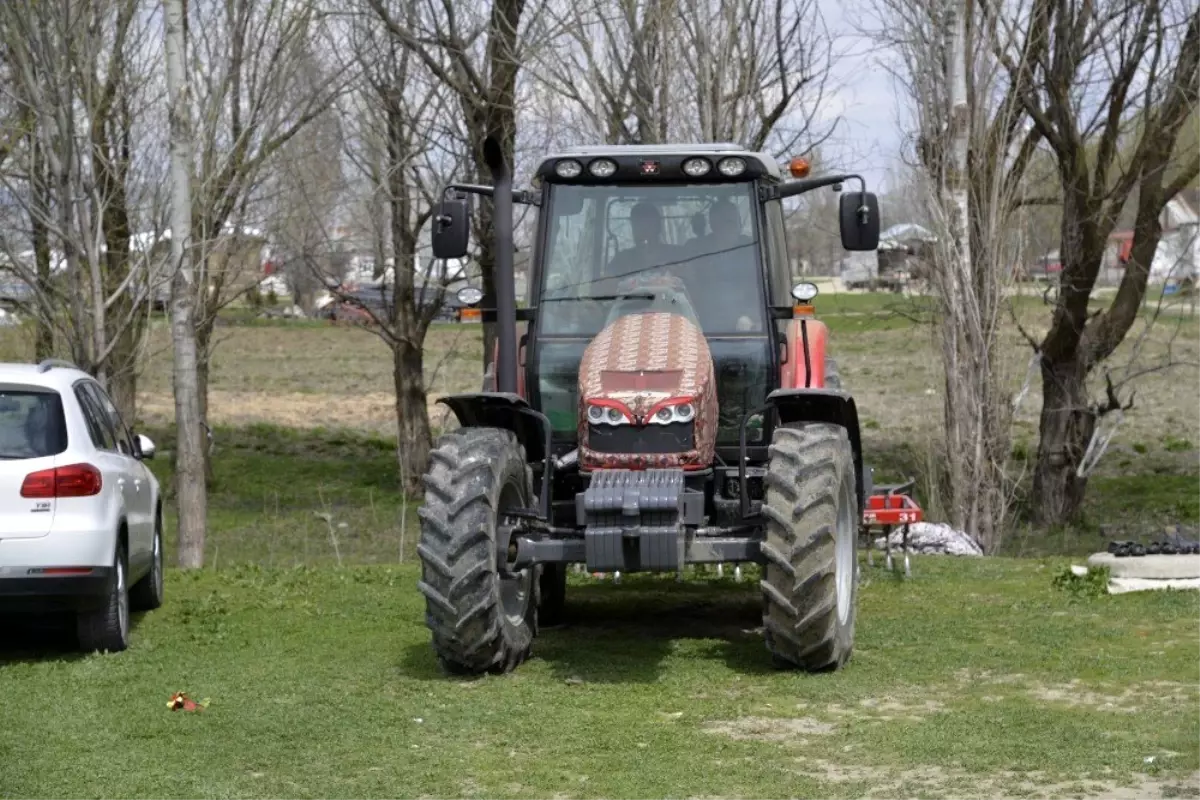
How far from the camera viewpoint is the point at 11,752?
7.64 metres

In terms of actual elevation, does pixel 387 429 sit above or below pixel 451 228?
below

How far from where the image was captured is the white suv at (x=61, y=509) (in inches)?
370

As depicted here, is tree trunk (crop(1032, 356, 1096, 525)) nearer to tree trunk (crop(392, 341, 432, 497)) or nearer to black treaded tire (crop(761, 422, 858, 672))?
tree trunk (crop(392, 341, 432, 497))

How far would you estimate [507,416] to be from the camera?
380 inches

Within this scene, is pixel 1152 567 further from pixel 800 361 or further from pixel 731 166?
pixel 731 166

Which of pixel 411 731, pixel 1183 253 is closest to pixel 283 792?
pixel 411 731

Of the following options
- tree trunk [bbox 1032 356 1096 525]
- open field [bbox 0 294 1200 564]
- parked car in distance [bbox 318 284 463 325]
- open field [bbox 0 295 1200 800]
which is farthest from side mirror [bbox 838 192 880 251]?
parked car in distance [bbox 318 284 463 325]

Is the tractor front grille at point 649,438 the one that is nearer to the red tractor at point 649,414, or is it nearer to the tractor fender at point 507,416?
the red tractor at point 649,414

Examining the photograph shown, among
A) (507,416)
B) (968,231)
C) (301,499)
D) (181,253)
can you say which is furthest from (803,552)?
(301,499)

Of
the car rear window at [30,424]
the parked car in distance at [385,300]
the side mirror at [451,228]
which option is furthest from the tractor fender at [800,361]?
the parked car in distance at [385,300]

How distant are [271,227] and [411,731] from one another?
687 inches

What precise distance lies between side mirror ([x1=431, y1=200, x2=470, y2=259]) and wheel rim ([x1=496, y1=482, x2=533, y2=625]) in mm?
1360

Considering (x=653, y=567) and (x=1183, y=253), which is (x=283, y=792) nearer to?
(x=653, y=567)

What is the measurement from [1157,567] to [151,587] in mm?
6848
